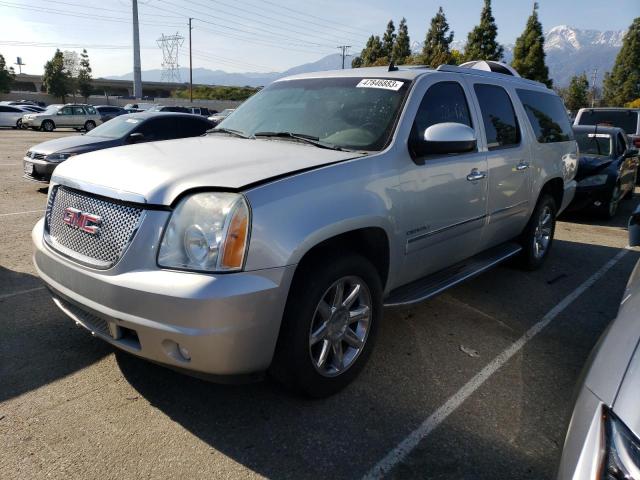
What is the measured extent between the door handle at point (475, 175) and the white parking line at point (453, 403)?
1.29 meters

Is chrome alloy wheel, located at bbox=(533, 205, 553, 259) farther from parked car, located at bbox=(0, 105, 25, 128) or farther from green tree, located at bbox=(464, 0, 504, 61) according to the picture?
green tree, located at bbox=(464, 0, 504, 61)

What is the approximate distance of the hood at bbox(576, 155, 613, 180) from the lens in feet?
27.6

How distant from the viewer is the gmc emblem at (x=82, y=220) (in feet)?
8.36

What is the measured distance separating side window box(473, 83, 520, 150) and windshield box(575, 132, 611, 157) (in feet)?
18.4

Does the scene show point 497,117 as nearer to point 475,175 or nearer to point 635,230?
point 475,175

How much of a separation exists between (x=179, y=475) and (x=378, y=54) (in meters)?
52.6

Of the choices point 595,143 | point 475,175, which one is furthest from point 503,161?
point 595,143

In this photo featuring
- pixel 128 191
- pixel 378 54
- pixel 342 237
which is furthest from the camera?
pixel 378 54

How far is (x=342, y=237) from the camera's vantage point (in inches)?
112

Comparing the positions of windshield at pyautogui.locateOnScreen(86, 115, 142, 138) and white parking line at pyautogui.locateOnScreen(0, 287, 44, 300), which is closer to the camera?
white parking line at pyautogui.locateOnScreen(0, 287, 44, 300)

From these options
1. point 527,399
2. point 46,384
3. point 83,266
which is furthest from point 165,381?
point 527,399

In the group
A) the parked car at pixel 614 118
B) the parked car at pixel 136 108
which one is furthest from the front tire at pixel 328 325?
the parked car at pixel 136 108

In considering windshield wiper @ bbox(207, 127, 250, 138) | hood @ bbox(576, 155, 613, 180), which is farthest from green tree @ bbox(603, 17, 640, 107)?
windshield wiper @ bbox(207, 127, 250, 138)

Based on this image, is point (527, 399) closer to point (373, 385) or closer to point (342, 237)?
point (373, 385)
